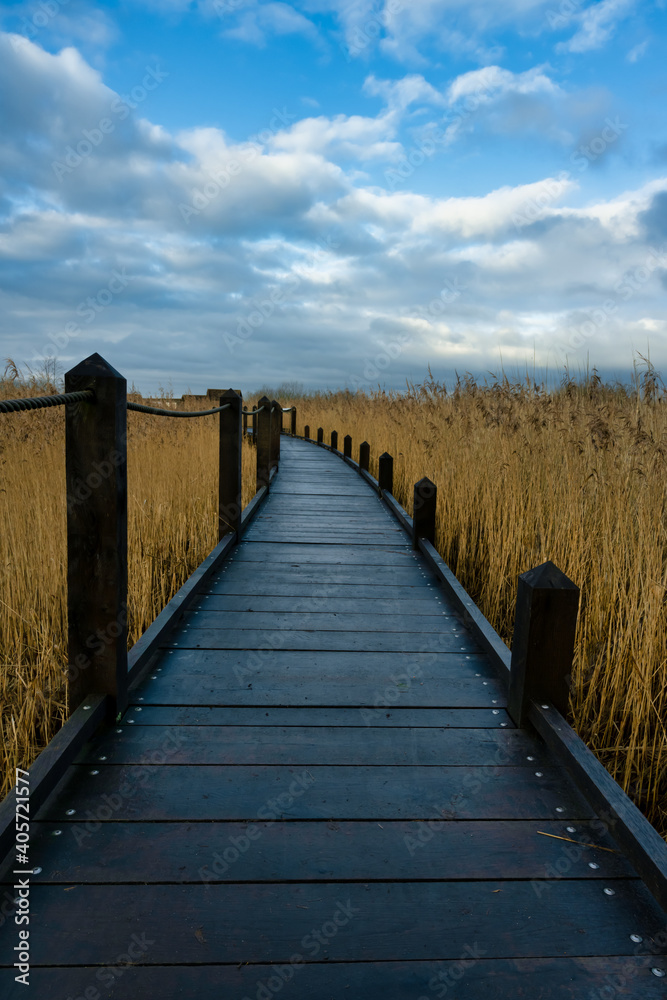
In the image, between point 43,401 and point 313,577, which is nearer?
point 43,401

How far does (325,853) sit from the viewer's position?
1457 mm

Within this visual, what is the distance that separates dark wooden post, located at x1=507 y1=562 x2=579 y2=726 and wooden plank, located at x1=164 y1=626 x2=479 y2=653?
71cm

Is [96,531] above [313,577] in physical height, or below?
above

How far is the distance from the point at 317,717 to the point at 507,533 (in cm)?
199

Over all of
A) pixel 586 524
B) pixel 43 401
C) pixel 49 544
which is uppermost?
pixel 43 401

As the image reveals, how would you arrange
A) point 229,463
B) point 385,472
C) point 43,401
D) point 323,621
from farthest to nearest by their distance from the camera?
point 385,472, point 229,463, point 323,621, point 43,401

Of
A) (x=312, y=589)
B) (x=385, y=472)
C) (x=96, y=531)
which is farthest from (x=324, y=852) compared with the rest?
(x=385, y=472)

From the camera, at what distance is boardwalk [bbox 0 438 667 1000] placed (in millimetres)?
1173

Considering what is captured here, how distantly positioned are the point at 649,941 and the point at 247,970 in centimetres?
83

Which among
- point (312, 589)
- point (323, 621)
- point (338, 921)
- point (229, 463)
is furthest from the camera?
point (229, 463)

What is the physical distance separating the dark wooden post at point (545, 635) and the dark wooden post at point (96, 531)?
1291mm

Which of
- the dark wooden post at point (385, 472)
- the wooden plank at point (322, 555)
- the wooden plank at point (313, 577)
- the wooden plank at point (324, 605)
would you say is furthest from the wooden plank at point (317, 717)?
the dark wooden post at point (385, 472)

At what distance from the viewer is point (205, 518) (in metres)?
4.76

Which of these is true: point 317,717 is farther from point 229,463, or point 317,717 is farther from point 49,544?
point 229,463
